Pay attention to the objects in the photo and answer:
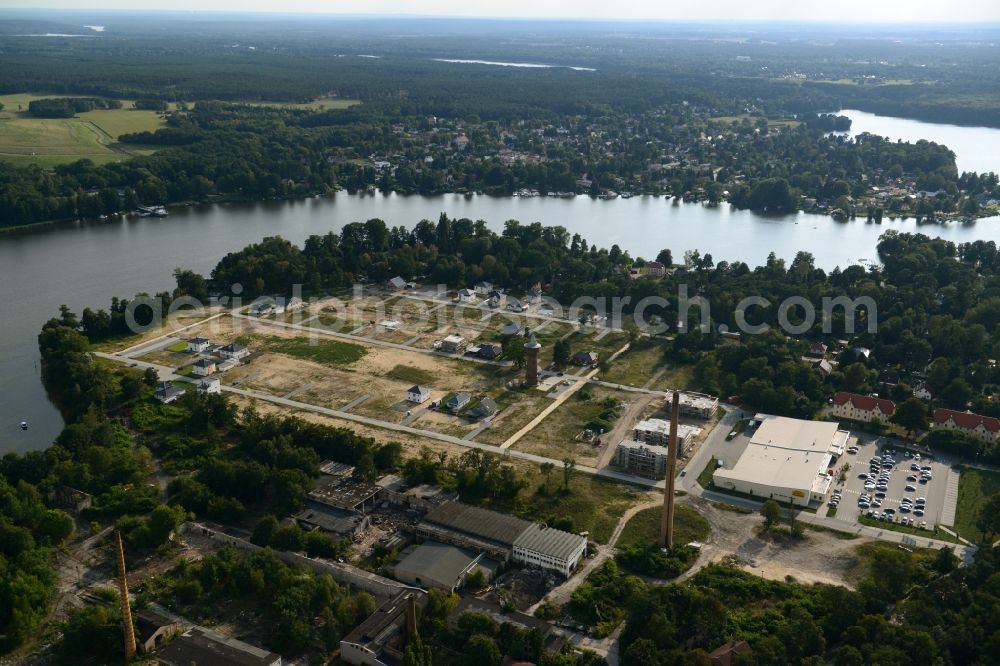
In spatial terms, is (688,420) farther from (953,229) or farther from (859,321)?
(953,229)

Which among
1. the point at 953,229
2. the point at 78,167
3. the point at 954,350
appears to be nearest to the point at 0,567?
the point at 954,350

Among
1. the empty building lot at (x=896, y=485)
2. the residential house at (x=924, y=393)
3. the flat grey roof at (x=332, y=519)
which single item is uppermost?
the residential house at (x=924, y=393)

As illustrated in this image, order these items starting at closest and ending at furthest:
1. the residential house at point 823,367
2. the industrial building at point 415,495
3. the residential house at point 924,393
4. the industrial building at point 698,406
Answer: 1. the industrial building at point 415,495
2. the industrial building at point 698,406
3. the residential house at point 924,393
4. the residential house at point 823,367

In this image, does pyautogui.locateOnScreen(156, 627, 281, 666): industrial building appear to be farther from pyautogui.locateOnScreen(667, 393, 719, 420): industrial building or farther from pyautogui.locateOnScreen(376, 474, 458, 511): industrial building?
pyautogui.locateOnScreen(667, 393, 719, 420): industrial building

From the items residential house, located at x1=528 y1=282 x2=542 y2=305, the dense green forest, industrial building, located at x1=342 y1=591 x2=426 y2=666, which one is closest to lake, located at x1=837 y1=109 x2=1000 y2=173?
the dense green forest

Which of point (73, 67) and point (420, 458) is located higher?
point (73, 67)

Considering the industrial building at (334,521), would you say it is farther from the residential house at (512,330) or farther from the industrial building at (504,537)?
the residential house at (512,330)

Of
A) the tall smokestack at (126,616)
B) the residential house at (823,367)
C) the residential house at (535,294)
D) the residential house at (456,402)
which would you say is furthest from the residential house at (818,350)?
the tall smokestack at (126,616)
